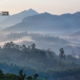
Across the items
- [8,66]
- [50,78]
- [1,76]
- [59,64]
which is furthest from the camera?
[59,64]

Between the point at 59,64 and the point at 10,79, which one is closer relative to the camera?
the point at 10,79

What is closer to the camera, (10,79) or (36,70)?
(10,79)

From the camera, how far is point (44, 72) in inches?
6540

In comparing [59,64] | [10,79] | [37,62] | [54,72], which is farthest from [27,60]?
[10,79]

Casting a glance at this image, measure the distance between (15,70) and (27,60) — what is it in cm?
2973

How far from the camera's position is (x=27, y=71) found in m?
165

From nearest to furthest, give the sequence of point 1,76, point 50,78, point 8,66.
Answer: point 1,76 < point 50,78 < point 8,66

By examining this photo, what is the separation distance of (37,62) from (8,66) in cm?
3091

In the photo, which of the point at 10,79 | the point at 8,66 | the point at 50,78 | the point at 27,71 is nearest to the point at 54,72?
the point at 50,78

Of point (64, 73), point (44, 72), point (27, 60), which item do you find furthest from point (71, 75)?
point (27, 60)

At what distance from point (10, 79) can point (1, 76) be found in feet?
9.78

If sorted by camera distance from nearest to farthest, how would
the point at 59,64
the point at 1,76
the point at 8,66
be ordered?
the point at 1,76
the point at 8,66
the point at 59,64

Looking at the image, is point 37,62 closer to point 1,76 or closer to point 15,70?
point 15,70

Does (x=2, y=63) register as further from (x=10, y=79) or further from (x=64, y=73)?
(x=10, y=79)
